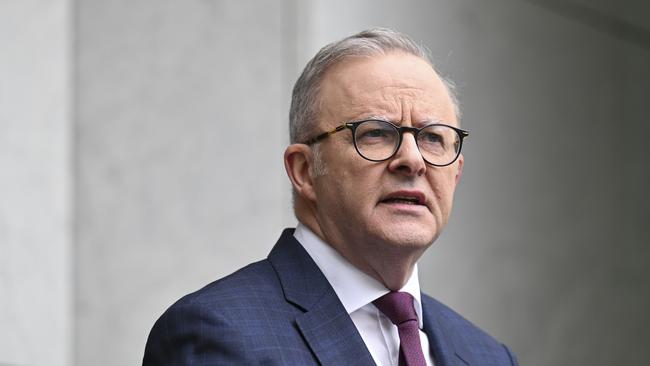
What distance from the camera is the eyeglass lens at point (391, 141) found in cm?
306

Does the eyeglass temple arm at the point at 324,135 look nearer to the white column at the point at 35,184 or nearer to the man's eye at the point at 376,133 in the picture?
the man's eye at the point at 376,133

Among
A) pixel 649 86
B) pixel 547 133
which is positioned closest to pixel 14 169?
pixel 547 133

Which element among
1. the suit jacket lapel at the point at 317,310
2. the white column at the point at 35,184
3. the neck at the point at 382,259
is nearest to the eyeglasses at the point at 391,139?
the neck at the point at 382,259

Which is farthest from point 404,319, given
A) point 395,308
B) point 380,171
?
point 380,171

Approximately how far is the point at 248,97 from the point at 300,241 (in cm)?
192

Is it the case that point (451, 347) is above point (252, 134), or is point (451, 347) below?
below

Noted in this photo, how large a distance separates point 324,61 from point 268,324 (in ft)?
2.53

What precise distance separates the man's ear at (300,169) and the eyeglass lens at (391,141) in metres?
0.21

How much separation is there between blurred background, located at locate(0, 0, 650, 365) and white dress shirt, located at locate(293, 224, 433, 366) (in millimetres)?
1588

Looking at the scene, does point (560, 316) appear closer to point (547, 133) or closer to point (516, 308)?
point (516, 308)

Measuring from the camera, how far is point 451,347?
3.31m

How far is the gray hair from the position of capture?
10.6 ft

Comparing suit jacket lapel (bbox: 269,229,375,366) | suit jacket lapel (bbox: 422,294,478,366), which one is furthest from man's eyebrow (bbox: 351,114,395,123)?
suit jacket lapel (bbox: 422,294,478,366)

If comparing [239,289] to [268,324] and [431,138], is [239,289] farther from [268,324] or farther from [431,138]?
[431,138]
